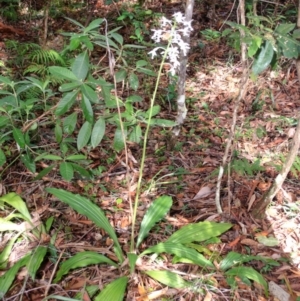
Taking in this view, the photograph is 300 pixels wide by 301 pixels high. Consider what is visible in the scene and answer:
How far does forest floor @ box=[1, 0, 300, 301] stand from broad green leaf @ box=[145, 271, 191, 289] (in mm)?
56

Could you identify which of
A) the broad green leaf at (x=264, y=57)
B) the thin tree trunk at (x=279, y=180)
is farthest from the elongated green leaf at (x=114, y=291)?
the broad green leaf at (x=264, y=57)

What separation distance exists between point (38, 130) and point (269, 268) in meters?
2.13

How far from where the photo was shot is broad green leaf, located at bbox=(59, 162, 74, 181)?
2.23 meters

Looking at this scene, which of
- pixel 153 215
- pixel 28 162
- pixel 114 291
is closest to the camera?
pixel 114 291

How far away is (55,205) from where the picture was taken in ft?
8.55

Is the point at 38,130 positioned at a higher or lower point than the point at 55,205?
higher

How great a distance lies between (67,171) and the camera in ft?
7.39

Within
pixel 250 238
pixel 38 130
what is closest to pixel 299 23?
pixel 250 238

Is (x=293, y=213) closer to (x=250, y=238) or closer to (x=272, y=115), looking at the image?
(x=250, y=238)

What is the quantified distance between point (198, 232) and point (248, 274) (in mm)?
374

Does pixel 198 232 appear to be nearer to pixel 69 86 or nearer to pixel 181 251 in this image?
pixel 181 251

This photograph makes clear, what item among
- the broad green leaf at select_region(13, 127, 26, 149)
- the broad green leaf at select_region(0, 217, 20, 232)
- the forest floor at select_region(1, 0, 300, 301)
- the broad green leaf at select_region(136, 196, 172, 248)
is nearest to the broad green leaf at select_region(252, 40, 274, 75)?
the forest floor at select_region(1, 0, 300, 301)

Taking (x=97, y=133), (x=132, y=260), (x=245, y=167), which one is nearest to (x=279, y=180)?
(x=245, y=167)

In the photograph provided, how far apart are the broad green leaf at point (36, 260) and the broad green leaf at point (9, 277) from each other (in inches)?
1.7
